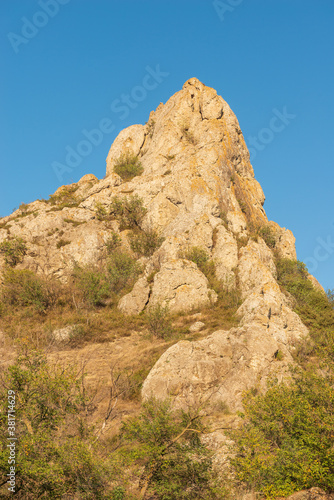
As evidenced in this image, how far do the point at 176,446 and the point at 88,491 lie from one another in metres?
3.05

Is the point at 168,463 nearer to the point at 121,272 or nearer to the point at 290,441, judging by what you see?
the point at 290,441

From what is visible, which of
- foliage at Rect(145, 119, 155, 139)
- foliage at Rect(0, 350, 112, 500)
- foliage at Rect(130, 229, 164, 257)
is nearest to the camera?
foliage at Rect(0, 350, 112, 500)

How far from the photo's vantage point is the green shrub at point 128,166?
2135 inches

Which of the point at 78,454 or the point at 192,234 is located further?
the point at 192,234

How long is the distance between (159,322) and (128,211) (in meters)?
21.5

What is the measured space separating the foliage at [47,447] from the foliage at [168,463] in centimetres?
146

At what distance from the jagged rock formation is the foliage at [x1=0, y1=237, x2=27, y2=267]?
1.04 metres

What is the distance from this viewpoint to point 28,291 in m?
31.0

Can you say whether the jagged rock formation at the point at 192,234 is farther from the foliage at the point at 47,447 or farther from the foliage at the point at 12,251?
the foliage at the point at 47,447

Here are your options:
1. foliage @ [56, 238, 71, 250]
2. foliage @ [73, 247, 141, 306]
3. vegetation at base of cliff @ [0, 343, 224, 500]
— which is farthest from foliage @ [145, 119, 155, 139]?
vegetation at base of cliff @ [0, 343, 224, 500]

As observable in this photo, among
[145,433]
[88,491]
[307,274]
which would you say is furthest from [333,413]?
[307,274]

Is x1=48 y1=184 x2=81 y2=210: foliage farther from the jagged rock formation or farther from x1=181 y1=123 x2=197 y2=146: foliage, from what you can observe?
x1=181 y1=123 x2=197 y2=146: foliage

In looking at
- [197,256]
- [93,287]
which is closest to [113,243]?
[93,287]

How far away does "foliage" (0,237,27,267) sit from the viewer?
37.8 m
